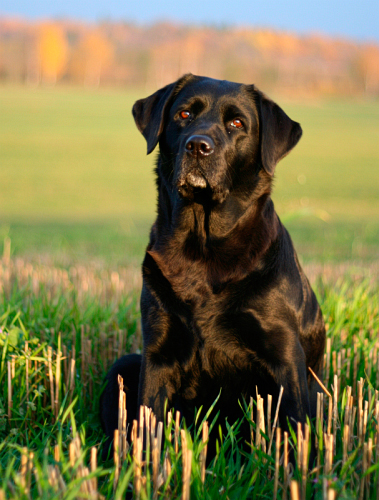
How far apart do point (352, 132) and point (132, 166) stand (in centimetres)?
2032

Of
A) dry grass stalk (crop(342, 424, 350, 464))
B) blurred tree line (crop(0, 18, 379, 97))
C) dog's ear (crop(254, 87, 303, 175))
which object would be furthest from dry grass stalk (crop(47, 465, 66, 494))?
blurred tree line (crop(0, 18, 379, 97))

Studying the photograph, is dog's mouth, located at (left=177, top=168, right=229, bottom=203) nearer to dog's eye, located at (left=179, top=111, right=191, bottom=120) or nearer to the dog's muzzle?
the dog's muzzle

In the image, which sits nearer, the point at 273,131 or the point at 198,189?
the point at 198,189

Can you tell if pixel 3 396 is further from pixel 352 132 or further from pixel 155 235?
pixel 352 132

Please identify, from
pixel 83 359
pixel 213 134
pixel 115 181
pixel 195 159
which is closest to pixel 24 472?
pixel 83 359

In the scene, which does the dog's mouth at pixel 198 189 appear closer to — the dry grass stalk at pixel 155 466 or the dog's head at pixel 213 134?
the dog's head at pixel 213 134

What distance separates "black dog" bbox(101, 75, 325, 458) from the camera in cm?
288

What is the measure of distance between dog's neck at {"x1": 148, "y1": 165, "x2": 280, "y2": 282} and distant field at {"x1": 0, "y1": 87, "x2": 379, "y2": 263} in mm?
2005

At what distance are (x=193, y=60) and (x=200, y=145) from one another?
71.8 meters

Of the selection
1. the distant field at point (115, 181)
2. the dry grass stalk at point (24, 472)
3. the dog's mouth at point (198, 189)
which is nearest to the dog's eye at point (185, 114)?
the dog's mouth at point (198, 189)

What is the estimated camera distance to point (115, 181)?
29000 mm

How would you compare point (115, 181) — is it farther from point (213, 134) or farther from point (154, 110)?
point (213, 134)

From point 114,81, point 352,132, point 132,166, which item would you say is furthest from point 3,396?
point 114,81

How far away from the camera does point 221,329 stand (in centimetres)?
289
